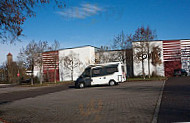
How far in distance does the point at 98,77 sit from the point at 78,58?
78.8 ft

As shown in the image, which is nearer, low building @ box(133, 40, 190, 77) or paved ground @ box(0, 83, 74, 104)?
paved ground @ box(0, 83, 74, 104)

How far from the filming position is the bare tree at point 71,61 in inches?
1702

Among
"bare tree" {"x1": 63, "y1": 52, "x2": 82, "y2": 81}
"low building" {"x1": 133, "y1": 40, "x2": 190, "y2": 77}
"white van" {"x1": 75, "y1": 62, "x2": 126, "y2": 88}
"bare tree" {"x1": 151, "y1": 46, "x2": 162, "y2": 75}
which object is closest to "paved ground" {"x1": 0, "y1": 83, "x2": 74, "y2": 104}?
"white van" {"x1": 75, "y1": 62, "x2": 126, "y2": 88}

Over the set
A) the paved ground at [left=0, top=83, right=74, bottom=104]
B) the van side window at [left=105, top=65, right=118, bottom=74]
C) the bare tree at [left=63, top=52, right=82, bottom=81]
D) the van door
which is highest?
the bare tree at [left=63, top=52, right=82, bottom=81]

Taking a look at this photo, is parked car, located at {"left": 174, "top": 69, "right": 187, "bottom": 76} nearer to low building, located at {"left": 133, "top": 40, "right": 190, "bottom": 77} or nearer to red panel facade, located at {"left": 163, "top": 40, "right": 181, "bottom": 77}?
low building, located at {"left": 133, "top": 40, "right": 190, "bottom": 77}

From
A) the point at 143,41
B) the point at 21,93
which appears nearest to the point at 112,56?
the point at 143,41

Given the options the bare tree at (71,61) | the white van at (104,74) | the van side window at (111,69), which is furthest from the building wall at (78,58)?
the van side window at (111,69)

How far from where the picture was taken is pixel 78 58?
1821 inches

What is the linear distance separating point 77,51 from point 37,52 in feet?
42.4

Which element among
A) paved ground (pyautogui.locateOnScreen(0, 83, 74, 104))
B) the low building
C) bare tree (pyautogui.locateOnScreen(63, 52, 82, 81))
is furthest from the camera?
bare tree (pyautogui.locateOnScreen(63, 52, 82, 81))

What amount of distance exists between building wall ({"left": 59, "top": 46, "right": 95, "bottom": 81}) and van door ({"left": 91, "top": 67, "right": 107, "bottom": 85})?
886 inches

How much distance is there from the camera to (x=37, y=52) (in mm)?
35469

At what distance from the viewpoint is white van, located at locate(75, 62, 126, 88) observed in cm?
2230

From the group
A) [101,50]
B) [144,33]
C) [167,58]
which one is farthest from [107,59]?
[167,58]
